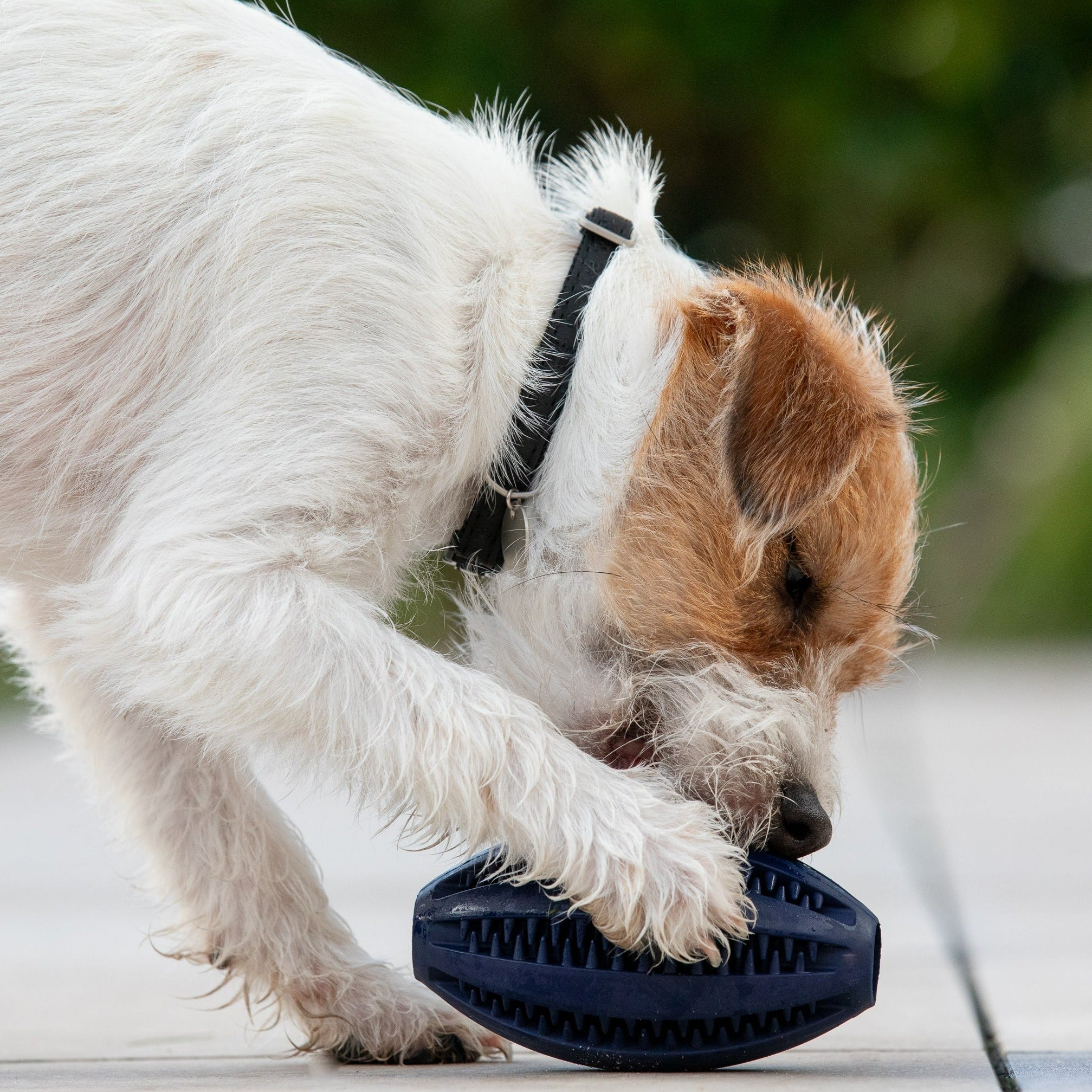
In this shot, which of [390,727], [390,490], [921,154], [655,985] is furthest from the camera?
[921,154]

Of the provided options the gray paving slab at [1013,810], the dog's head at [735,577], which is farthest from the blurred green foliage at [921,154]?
the dog's head at [735,577]

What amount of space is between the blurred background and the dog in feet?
28.4

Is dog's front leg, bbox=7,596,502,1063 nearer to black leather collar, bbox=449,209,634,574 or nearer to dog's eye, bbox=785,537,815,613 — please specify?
black leather collar, bbox=449,209,634,574

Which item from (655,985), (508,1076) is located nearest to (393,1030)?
(508,1076)

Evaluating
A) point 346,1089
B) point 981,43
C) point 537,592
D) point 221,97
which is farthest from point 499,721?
point 981,43

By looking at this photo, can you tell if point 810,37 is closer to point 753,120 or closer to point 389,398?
point 753,120

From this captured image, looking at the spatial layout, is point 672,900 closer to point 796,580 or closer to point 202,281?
point 796,580

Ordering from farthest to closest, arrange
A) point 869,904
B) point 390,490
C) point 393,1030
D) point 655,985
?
point 869,904 → point 393,1030 → point 390,490 → point 655,985

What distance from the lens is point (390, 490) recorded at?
116 inches

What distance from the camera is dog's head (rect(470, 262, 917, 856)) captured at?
3064 mm

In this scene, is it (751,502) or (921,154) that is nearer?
(751,502)

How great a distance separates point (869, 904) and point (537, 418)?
1980mm

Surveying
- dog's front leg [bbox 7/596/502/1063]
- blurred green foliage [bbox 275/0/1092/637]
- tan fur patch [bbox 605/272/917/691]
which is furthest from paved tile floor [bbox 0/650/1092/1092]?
blurred green foliage [bbox 275/0/1092/637]

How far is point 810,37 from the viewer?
12.6 meters
